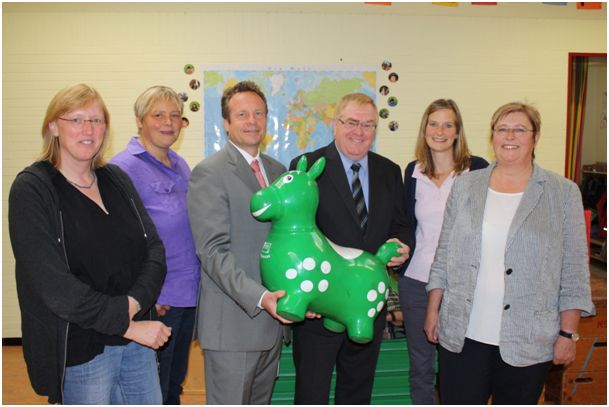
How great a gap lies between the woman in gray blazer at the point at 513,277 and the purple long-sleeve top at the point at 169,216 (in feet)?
3.92

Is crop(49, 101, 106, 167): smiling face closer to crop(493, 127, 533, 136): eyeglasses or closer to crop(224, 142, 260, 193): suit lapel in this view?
crop(224, 142, 260, 193): suit lapel

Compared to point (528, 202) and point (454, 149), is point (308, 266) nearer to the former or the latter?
point (528, 202)

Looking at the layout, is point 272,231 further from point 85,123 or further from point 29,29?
point 29,29

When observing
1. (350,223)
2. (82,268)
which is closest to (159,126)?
(82,268)

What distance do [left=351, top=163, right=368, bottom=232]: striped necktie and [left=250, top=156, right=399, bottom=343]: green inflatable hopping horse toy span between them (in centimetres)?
29

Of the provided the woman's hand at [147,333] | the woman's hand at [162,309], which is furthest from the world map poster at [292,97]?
the woman's hand at [147,333]

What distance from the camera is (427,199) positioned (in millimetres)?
2465

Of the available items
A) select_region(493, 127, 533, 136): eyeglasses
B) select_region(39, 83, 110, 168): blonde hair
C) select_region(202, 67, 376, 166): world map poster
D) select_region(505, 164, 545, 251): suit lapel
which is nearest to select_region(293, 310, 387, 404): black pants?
select_region(505, 164, 545, 251): suit lapel

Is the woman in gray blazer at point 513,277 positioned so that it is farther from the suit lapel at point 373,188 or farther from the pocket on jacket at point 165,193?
the pocket on jacket at point 165,193

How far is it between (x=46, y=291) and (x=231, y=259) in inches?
24.5

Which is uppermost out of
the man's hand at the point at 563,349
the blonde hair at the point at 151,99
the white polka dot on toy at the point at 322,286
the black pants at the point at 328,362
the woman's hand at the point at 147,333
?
the blonde hair at the point at 151,99

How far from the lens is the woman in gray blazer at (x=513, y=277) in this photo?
72.8 inches

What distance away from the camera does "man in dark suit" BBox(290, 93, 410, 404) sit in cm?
215

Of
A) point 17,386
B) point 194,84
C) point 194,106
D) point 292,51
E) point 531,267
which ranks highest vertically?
point 292,51
